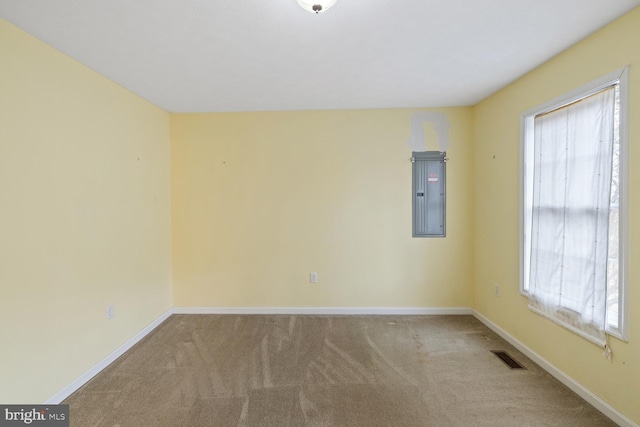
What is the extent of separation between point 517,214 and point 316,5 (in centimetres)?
251

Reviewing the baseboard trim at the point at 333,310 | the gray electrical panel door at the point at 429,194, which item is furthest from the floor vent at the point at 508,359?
the gray electrical panel door at the point at 429,194

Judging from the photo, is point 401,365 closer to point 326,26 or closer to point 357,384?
point 357,384

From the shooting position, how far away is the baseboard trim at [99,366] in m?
2.03

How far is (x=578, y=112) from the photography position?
2053mm

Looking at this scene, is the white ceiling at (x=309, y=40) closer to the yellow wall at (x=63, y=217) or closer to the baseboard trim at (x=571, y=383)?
the yellow wall at (x=63, y=217)

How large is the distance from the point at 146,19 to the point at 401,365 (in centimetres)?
311

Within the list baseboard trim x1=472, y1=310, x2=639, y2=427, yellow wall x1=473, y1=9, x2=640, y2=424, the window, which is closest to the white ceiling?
yellow wall x1=473, y1=9, x2=640, y2=424

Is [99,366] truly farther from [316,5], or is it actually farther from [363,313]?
[316,5]

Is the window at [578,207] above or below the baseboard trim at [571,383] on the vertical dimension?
above

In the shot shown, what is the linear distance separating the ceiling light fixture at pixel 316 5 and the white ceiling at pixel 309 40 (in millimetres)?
101

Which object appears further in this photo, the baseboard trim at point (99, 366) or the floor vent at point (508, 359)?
the floor vent at point (508, 359)

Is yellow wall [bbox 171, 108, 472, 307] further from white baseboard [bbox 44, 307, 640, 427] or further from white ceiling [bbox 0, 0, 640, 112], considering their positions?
white ceiling [bbox 0, 0, 640, 112]

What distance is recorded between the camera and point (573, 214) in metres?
2.09

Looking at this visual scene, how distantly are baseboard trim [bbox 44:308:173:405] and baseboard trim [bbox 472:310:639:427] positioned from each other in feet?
12.1
